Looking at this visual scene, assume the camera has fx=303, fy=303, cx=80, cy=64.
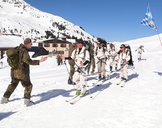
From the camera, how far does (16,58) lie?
926 centimetres

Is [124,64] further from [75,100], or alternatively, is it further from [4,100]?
[4,100]

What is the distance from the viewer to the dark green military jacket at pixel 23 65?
9.17 metres

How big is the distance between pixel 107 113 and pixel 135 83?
625 centimetres

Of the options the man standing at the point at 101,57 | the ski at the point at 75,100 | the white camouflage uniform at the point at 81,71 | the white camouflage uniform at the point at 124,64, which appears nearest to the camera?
the ski at the point at 75,100

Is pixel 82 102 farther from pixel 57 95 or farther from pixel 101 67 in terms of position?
pixel 101 67

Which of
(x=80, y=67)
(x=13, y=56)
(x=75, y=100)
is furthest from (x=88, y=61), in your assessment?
(x=13, y=56)

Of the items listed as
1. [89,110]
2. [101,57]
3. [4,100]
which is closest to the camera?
[89,110]

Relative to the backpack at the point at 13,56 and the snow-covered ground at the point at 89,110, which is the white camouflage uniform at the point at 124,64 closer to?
the snow-covered ground at the point at 89,110

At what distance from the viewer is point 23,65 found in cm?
937

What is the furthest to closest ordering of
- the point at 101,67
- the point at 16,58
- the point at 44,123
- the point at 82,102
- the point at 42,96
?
the point at 101,67, the point at 42,96, the point at 82,102, the point at 16,58, the point at 44,123

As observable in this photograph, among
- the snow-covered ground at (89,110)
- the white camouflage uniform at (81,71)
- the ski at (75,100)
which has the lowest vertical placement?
the snow-covered ground at (89,110)

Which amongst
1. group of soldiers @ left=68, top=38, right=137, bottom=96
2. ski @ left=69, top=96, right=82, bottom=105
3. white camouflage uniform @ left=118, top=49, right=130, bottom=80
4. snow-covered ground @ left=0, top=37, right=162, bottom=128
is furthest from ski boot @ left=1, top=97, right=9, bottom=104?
white camouflage uniform @ left=118, top=49, right=130, bottom=80

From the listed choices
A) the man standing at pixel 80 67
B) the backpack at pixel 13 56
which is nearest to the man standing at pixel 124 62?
the man standing at pixel 80 67

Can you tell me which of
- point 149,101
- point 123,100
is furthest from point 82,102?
point 149,101
